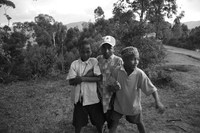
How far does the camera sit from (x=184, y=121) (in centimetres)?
343

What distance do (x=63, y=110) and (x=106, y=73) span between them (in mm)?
2131

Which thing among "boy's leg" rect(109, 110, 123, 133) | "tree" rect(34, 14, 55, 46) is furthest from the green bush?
"tree" rect(34, 14, 55, 46)

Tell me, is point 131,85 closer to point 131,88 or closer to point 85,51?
point 131,88

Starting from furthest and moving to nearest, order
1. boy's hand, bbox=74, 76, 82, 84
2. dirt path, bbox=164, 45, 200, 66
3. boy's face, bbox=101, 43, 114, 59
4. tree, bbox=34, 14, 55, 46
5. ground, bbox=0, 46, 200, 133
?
tree, bbox=34, 14, 55, 46, dirt path, bbox=164, 45, 200, 66, ground, bbox=0, 46, 200, 133, boy's face, bbox=101, 43, 114, 59, boy's hand, bbox=74, 76, 82, 84

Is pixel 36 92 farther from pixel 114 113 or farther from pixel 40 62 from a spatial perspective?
pixel 114 113

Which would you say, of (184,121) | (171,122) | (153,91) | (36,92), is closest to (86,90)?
(153,91)

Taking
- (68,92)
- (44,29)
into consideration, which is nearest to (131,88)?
Answer: (68,92)

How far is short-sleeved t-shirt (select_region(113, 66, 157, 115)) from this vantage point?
6.88 feet

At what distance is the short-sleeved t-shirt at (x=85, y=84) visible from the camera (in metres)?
2.31

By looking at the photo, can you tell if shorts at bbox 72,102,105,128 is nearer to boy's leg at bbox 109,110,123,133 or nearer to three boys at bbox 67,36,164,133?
three boys at bbox 67,36,164,133

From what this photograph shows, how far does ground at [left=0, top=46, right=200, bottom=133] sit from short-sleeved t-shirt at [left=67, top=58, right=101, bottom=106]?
3.33ft

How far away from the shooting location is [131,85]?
84.4 inches

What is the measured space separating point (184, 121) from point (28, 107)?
11.6ft

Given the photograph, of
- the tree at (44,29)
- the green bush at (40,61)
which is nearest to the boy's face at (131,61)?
the green bush at (40,61)
